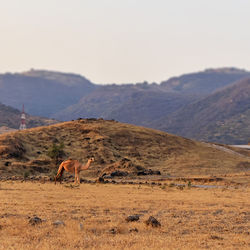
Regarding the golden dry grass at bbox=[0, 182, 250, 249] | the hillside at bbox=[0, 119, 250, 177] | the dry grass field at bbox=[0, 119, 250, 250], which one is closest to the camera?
the golden dry grass at bbox=[0, 182, 250, 249]

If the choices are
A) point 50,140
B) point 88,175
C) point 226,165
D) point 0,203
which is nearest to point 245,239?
point 0,203

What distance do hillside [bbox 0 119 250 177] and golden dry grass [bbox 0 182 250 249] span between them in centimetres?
2860

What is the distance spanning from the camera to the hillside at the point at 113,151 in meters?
59.3

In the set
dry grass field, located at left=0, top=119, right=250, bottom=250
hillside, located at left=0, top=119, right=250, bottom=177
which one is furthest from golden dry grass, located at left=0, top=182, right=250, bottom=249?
hillside, located at left=0, top=119, right=250, bottom=177

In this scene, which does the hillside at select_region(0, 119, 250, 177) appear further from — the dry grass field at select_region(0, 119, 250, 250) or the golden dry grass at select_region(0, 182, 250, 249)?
the golden dry grass at select_region(0, 182, 250, 249)

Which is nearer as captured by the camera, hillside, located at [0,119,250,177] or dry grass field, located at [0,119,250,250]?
dry grass field, located at [0,119,250,250]

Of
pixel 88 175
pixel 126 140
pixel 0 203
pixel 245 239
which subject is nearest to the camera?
pixel 245 239

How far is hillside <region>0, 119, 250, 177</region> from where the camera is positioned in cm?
5928

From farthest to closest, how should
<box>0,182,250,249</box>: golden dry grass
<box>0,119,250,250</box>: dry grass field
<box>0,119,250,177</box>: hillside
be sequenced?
1. <box>0,119,250,177</box>: hillside
2. <box>0,119,250,250</box>: dry grass field
3. <box>0,182,250,249</box>: golden dry grass

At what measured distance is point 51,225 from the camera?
1767 cm

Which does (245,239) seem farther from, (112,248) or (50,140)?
(50,140)

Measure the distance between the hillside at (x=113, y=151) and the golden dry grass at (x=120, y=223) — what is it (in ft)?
93.8

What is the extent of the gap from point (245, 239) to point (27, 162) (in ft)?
150

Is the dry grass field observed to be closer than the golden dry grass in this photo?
No
